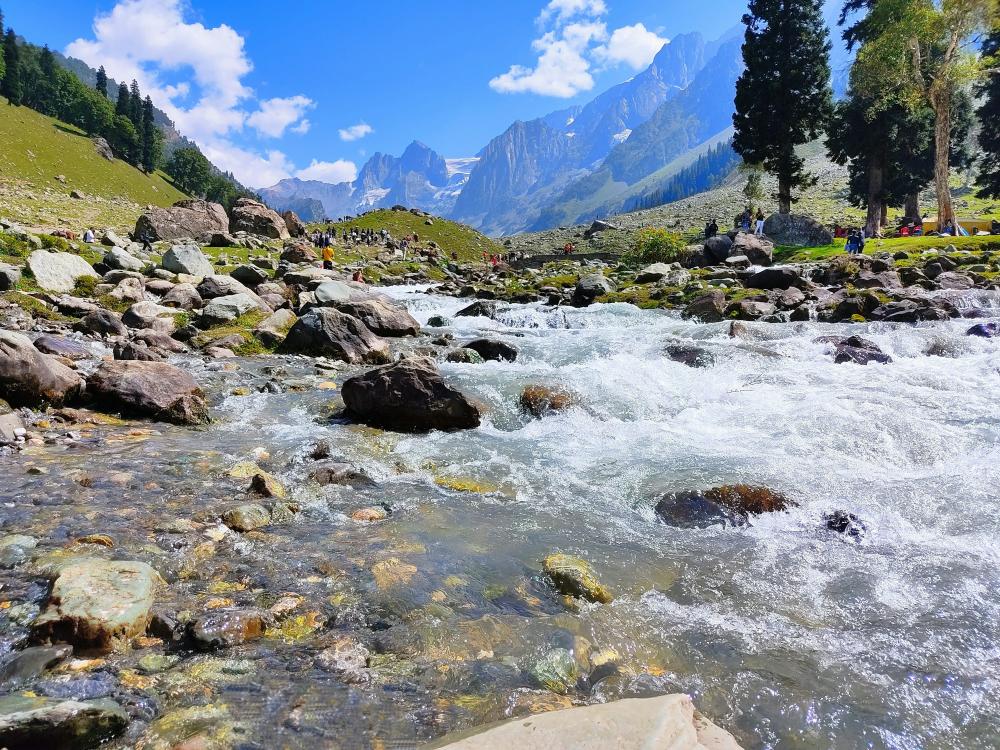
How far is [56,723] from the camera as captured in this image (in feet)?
9.90

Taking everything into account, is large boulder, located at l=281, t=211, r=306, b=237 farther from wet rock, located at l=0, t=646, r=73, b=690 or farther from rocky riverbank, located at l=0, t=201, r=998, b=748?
wet rock, located at l=0, t=646, r=73, b=690

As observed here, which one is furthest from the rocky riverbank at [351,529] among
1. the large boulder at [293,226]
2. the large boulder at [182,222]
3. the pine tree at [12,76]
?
the pine tree at [12,76]

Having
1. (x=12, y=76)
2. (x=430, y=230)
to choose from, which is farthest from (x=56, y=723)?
(x=12, y=76)

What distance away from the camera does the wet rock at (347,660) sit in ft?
13.3

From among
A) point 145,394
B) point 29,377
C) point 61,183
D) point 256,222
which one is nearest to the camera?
point 29,377

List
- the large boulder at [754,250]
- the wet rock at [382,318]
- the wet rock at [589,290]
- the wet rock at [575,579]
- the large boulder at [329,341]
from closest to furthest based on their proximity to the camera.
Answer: the wet rock at [575,579] < the large boulder at [329,341] < the wet rock at [382,318] < the wet rock at [589,290] < the large boulder at [754,250]

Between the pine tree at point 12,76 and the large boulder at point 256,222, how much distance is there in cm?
11448

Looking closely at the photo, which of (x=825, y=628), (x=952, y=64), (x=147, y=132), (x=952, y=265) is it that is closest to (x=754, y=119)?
(x=952, y=64)

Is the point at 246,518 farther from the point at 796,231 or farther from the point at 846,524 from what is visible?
the point at 796,231

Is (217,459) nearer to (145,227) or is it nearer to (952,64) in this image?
(145,227)

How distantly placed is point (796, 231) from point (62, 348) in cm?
4609

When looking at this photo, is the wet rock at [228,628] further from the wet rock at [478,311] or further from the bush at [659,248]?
the bush at [659,248]

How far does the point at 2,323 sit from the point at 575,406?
1483cm

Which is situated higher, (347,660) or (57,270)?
(57,270)
